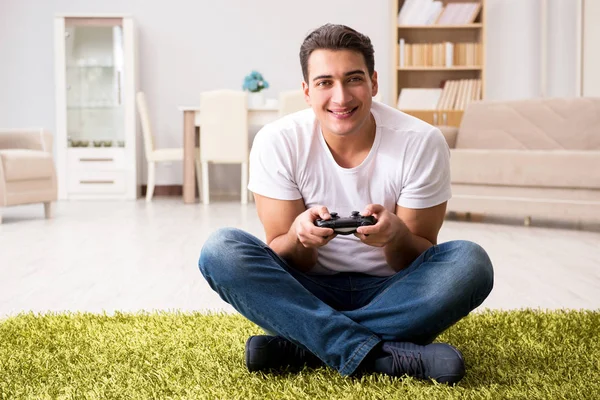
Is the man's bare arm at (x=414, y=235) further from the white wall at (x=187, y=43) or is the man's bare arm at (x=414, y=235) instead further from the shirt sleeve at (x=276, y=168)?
the white wall at (x=187, y=43)

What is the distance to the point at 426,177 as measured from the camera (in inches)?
58.7

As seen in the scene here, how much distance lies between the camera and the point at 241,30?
22.0ft

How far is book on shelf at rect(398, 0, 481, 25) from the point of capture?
20.4 feet

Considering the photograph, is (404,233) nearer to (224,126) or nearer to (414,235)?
(414,235)

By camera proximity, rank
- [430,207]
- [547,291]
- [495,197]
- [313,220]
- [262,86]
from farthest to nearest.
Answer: [262,86] → [495,197] → [547,291] → [430,207] → [313,220]

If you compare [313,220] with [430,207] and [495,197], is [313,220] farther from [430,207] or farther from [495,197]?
[495,197]

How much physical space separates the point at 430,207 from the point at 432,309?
7.9 inches

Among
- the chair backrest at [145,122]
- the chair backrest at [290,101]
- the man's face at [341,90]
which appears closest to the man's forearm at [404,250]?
the man's face at [341,90]

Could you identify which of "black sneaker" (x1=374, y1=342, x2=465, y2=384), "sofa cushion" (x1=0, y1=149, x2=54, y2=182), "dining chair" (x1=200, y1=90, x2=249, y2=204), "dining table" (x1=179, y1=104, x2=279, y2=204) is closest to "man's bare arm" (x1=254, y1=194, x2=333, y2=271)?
"black sneaker" (x1=374, y1=342, x2=465, y2=384)

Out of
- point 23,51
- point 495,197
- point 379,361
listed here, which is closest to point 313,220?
point 379,361

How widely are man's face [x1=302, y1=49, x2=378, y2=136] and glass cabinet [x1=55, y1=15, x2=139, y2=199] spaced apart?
5.12 metres

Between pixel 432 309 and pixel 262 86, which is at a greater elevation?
pixel 262 86

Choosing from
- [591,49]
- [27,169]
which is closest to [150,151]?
[27,169]

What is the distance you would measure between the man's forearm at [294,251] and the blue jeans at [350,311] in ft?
0.15
